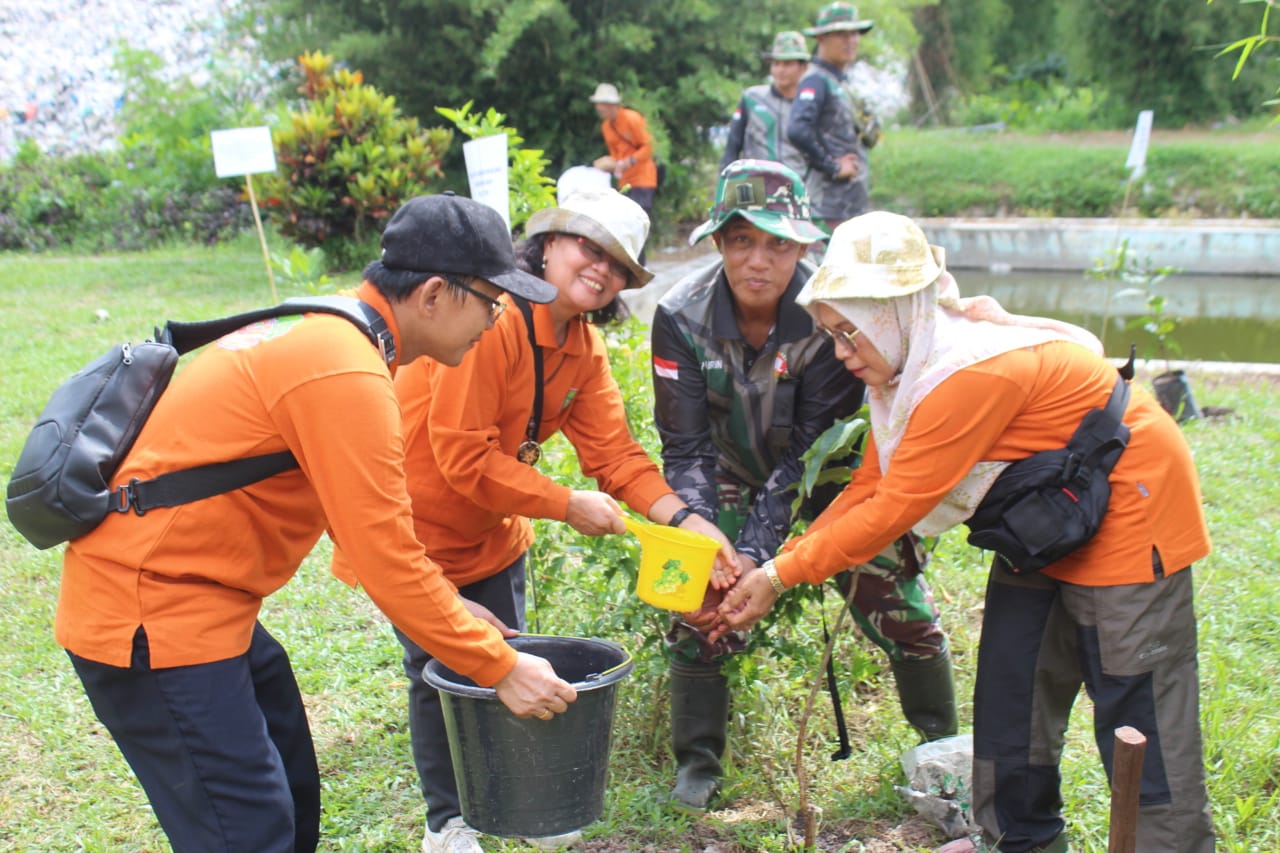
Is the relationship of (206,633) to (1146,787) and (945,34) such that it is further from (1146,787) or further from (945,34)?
(945,34)

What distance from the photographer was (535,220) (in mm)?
2939

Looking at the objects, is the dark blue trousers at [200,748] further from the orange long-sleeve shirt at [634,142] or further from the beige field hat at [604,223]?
the orange long-sleeve shirt at [634,142]

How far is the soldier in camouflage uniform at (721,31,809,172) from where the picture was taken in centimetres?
866

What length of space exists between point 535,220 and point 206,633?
1.34 m

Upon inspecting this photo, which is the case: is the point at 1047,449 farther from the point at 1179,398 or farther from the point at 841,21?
the point at 841,21

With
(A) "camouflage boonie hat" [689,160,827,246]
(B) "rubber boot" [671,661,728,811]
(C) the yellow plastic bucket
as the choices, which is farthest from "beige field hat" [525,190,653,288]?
(B) "rubber boot" [671,661,728,811]

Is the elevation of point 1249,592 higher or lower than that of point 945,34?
lower

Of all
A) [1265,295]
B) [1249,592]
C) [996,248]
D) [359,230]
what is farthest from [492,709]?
[996,248]

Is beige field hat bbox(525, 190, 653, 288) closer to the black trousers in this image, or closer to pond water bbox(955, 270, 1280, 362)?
the black trousers

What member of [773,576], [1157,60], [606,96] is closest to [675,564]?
[773,576]

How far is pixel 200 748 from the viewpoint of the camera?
7.05ft

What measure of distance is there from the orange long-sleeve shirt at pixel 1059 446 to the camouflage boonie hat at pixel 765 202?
0.68 m

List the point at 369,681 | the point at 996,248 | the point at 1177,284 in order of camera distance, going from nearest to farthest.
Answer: the point at 369,681 < the point at 1177,284 < the point at 996,248

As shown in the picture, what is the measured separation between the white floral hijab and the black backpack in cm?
107
